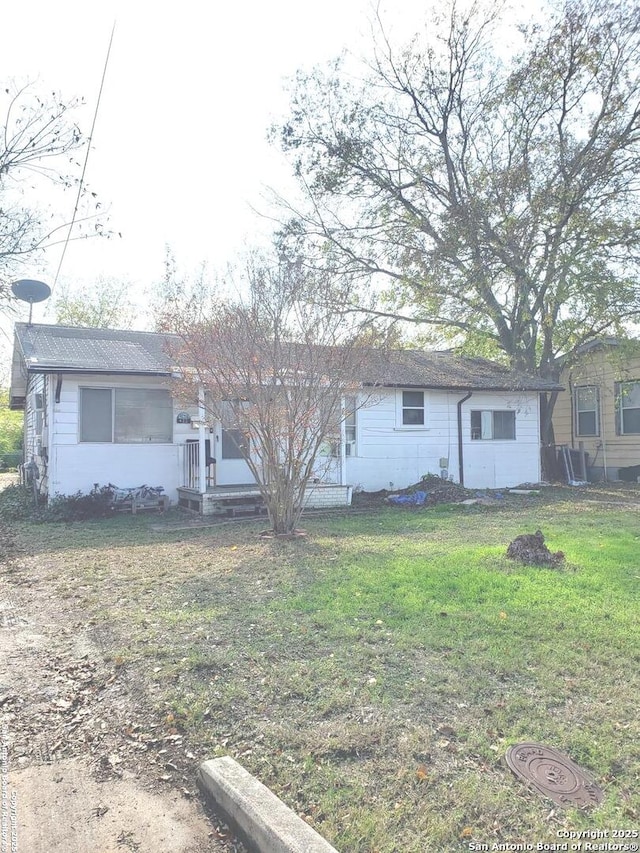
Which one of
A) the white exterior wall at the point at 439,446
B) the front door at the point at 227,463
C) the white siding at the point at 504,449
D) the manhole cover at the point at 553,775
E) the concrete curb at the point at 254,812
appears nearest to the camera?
the concrete curb at the point at 254,812

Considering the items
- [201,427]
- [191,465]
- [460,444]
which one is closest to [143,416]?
[191,465]

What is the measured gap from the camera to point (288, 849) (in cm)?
212

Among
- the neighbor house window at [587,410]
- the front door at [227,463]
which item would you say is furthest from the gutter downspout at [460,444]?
the neighbor house window at [587,410]

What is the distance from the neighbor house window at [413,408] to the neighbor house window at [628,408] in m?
6.89

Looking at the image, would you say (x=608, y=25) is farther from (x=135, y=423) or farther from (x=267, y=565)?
(x=267, y=565)

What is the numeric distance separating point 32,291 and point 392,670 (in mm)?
10111

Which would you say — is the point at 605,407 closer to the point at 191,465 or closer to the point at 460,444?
the point at 460,444

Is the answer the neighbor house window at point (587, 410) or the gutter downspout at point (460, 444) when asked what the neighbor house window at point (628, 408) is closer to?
the neighbor house window at point (587, 410)

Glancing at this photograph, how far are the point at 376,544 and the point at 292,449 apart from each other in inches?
69.0

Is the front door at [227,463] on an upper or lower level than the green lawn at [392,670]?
upper

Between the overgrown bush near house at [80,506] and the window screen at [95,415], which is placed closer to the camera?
the overgrown bush near house at [80,506]

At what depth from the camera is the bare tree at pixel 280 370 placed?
815 centimetres

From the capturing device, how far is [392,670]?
3.70 metres

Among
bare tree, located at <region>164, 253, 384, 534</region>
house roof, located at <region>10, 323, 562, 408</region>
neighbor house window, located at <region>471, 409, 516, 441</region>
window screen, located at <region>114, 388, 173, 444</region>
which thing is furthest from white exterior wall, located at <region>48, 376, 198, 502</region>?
neighbor house window, located at <region>471, 409, 516, 441</region>
